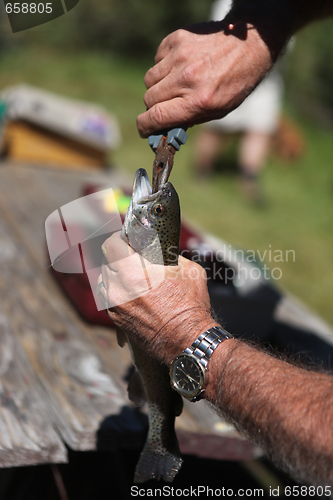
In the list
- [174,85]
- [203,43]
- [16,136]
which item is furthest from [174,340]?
[16,136]

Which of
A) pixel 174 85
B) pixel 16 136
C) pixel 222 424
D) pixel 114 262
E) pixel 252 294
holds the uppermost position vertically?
pixel 174 85

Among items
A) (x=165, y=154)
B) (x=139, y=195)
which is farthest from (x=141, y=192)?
(x=165, y=154)

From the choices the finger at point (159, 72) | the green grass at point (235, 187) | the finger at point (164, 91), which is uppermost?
the finger at point (159, 72)

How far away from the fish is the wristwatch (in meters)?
0.17

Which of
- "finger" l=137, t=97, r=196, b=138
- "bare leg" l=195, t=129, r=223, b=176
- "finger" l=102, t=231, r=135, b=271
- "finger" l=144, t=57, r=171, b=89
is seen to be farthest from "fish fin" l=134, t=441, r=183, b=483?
"bare leg" l=195, t=129, r=223, b=176

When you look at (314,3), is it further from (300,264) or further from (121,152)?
(300,264)

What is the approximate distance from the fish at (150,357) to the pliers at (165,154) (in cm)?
2

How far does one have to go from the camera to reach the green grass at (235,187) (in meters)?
3.70

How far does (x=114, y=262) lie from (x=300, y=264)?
377cm

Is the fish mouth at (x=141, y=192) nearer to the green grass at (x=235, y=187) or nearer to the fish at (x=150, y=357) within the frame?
the fish at (x=150, y=357)

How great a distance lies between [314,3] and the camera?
4.98 feet

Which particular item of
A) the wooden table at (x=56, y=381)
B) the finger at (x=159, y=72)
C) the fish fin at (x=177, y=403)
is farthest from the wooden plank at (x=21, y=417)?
the finger at (x=159, y=72)

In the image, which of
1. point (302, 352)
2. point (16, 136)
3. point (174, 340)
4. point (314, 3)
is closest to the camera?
point (174, 340)

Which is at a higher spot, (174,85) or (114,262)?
(174,85)
